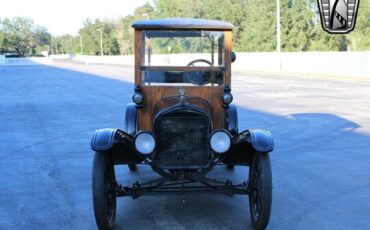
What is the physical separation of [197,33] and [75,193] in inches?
98.4

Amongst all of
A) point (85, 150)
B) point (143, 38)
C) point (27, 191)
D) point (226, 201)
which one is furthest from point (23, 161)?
point (226, 201)

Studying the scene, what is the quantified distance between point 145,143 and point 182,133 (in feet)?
1.29

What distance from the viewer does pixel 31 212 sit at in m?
5.30

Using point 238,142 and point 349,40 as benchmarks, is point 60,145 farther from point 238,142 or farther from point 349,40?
point 349,40

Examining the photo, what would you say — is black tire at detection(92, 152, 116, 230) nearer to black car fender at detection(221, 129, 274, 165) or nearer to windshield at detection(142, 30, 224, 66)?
black car fender at detection(221, 129, 274, 165)

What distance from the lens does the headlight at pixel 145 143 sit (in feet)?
15.8

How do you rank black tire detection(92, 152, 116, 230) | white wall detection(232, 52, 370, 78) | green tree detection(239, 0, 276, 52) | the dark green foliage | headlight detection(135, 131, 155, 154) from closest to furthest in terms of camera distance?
black tire detection(92, 152, 116, 230)
headlight detection(135, 131, 155, 154)
white wall detection(232, 52, 370, 78)
green tree detection(239, 0, 276, 52)
the dark green foliage

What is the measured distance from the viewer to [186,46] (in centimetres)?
626

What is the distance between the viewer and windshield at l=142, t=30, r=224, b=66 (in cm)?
594

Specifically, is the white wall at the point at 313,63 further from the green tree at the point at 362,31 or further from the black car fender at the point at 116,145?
the black car fender at the point at 116,145

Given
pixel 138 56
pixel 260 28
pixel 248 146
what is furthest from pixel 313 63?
pixel 248 146

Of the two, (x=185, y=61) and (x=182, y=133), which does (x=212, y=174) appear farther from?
(x=182, y=133)

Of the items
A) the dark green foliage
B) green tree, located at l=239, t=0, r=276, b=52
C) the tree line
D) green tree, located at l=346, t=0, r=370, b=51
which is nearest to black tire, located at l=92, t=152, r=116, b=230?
the tree line

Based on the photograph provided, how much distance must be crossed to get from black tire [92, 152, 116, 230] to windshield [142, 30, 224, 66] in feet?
5.37
